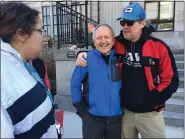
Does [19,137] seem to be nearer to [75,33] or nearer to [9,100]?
[9,100]

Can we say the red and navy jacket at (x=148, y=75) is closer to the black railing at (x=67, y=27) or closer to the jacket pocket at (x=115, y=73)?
the jacket pocket at (x=115, y=73)

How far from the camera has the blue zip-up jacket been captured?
233 cm

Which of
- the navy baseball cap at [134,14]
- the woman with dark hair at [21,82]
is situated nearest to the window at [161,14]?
the navy baseball cap at [134,14]

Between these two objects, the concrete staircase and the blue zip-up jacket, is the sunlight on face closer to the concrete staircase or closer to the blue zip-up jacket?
the blue zip-up jacket

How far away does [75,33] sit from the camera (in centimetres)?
596

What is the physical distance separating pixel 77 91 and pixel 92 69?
271 mm

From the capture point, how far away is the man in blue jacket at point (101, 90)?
234 centimetres

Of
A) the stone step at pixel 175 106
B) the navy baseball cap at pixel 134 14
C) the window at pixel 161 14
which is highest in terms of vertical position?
the window at pixel 161 14

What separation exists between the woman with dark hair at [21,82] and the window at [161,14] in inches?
256

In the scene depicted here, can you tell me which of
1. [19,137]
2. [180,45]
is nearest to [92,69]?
[19,137]

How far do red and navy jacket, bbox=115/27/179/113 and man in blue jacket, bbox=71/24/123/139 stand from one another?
0.39ft

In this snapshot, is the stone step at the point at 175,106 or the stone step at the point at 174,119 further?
the stone step at the point at 175,106

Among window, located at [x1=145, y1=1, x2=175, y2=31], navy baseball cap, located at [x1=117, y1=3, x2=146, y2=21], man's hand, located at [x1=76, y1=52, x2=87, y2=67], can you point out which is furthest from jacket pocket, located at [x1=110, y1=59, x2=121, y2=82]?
window, located at [x1=145, y1=1, x2=175, y2=31]

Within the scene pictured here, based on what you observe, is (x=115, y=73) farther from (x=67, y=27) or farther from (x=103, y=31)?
(x=67, y=27)
